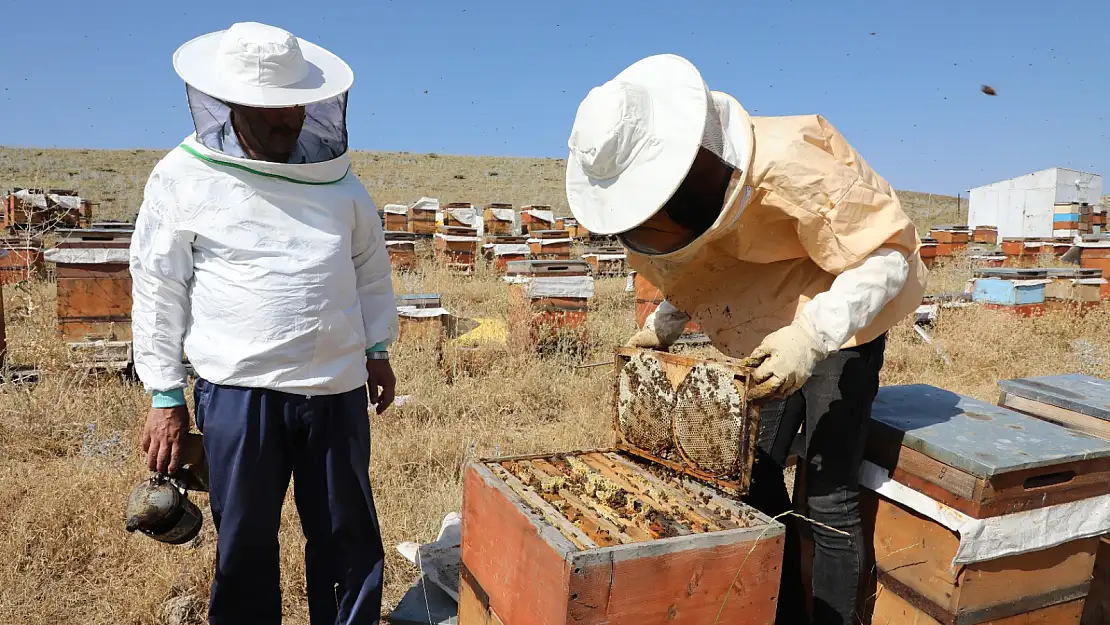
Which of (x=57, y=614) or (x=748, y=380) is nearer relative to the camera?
(x=748, y=380)

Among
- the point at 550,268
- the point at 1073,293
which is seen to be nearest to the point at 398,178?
the point at 550,268

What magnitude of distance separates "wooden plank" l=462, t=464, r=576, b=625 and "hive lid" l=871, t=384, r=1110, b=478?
1.17 meters

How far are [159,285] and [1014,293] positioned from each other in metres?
8.00

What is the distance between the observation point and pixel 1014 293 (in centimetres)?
726

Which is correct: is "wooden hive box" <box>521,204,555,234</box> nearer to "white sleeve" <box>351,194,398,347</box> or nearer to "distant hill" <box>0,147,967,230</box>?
"distant hill" <box>0,147,967,230</box>

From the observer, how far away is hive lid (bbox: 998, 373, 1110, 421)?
254cm

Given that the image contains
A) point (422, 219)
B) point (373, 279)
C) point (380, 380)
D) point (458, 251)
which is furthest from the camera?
point (422, 219)

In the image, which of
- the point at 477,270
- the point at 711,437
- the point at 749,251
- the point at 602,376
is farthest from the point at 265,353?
the point at 477,270

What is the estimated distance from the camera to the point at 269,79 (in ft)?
A: 6.40

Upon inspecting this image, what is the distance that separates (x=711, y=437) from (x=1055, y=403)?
5.57 ft

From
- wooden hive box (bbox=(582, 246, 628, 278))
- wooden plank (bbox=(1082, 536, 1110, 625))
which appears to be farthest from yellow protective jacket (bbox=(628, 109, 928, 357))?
wooden hive box (bbox=(582, 246, 628, 278))

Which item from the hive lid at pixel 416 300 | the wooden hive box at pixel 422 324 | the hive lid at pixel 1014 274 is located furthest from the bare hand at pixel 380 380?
the hive lid at pixel 1014 274

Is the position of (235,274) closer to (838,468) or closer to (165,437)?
(165,437)

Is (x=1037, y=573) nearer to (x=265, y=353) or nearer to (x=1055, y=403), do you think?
(x=1055, y=403)
